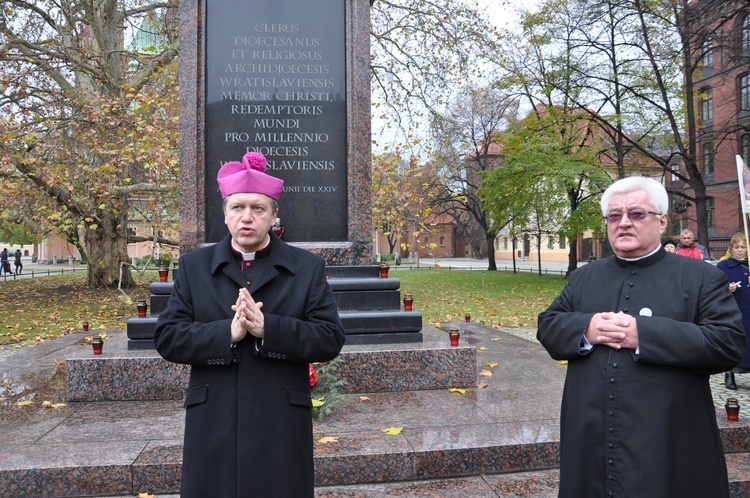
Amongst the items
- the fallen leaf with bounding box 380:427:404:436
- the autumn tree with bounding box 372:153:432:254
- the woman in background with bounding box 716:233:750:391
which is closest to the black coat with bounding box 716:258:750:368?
the woman in background with bounding box 716:233:750:391

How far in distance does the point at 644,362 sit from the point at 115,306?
17210 millimetres

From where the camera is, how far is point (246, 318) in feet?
7.80

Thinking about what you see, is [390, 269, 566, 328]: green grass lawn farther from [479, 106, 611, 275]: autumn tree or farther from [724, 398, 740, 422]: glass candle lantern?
[724, 398, 740, 422]: glass candle lantern

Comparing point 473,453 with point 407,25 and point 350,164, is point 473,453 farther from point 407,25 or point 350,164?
point 407,25

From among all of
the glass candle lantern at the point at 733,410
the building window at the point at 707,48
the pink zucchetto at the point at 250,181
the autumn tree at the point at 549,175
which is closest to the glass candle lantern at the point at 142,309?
the pink zucchetto at the point at 250,181

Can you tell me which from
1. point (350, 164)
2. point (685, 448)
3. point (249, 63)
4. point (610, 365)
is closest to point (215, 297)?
point (610, 365)

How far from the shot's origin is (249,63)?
22.6 ft

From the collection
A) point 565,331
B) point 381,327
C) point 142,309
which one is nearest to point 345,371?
point 381,327

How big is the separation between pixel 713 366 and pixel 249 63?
5940mm

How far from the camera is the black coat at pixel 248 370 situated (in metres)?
2.48

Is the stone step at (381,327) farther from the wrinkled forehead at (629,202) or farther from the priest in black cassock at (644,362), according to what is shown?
the wrinkled forehead at (629,202)

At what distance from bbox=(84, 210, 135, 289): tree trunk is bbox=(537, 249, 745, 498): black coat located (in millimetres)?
21016

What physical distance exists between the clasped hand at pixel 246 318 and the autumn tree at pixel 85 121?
39.7 feet

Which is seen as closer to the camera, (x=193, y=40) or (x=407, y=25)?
(x=193, y=40)
